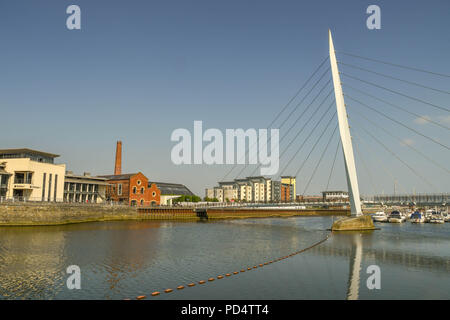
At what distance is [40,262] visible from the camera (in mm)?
24219

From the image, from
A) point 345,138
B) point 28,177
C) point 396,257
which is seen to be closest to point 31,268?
point 396,257

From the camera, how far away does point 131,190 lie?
85.4 meters

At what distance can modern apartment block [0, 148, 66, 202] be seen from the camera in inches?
2371

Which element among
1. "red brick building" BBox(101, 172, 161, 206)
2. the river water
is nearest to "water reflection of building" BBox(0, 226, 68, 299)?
the river water

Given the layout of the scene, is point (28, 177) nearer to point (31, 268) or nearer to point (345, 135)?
point (31, 268)

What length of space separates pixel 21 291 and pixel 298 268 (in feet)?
58.3

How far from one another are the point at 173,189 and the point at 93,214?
54.8m

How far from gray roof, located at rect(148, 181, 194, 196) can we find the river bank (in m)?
25.6

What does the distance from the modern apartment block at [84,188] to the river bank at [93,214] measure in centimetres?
912

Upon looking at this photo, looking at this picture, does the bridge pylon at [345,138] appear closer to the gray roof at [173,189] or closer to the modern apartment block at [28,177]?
the modern apartment block at [28,177]

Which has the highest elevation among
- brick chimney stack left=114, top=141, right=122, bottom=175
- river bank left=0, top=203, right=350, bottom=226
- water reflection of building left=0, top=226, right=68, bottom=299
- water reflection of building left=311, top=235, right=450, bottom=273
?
brick chimney stack left=114, top=141, right=122, bottom=175

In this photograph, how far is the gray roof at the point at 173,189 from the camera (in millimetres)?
115438

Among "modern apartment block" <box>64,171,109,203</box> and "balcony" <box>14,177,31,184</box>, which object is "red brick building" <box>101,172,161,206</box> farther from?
"balcony" <box>14,177,31,184</box>

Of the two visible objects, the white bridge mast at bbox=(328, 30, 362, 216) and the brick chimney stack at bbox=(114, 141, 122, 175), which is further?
the brick chimney stack at bbox=(114, 141, 122, 175)
